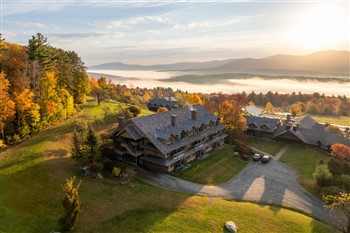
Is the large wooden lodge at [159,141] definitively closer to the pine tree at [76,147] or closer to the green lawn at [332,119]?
the pine tree at [76,147]

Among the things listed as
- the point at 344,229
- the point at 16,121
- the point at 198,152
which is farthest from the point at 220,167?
the point at 16,121

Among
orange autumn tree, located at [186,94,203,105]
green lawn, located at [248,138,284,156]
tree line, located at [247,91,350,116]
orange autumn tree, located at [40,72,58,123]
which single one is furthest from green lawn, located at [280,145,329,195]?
tree line, located at [247,91,350,116]

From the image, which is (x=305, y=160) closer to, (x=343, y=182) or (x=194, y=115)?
(x=343, y=182)

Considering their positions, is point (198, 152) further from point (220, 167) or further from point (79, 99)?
point (79, 99)

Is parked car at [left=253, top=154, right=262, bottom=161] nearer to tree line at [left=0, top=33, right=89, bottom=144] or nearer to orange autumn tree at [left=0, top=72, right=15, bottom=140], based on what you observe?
tree line at [left=0, top=33, right=89, bottom=144]

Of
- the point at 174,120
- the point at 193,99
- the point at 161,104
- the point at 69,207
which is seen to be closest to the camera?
the point at 69,207

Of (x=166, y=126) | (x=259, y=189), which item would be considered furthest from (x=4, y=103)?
(x=259, y=189)
